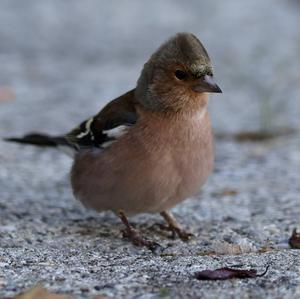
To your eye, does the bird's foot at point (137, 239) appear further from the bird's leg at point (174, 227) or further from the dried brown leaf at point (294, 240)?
the dried brown leaf at point (294, 240)

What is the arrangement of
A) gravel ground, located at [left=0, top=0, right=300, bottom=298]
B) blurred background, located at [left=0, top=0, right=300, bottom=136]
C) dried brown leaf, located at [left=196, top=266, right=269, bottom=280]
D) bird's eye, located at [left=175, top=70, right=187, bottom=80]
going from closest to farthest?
dried brown leaf, located at [left=196, top=266, right=269, bottom=280] < gravel ground, located at [left=0, top=0, right=300, bottom=298] < bird's eye, located at [left=175, top=70, right=187, bottom=80] < blurred background, located at [left=0, top=0, right=300, bottom=136]

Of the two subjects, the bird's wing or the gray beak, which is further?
the bird's wing

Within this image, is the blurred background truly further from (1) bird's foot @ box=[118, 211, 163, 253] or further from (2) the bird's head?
(1) bird's foot @ box=[118, 211, 163, 253]

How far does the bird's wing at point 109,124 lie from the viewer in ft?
18.0

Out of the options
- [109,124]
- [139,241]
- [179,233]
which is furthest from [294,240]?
[109,124]

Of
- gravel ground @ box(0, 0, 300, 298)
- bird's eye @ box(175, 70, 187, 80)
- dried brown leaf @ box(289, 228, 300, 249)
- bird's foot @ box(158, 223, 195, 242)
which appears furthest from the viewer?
bird's foot @ box(158, 223, 195, 242)

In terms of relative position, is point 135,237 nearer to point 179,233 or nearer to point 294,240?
point 179,233

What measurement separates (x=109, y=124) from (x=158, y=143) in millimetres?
488

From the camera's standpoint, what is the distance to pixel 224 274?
167 inches

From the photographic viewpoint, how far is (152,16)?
13.2 metres

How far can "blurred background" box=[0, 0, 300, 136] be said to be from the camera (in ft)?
29.2

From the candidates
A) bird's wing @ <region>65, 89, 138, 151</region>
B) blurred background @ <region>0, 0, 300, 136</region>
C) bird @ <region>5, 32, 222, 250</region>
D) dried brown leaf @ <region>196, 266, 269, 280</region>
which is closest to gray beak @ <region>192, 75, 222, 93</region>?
bird @ <region>5, 32, 222, 250</region>

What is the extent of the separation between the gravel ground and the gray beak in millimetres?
960

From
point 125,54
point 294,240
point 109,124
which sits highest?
point 125,54
